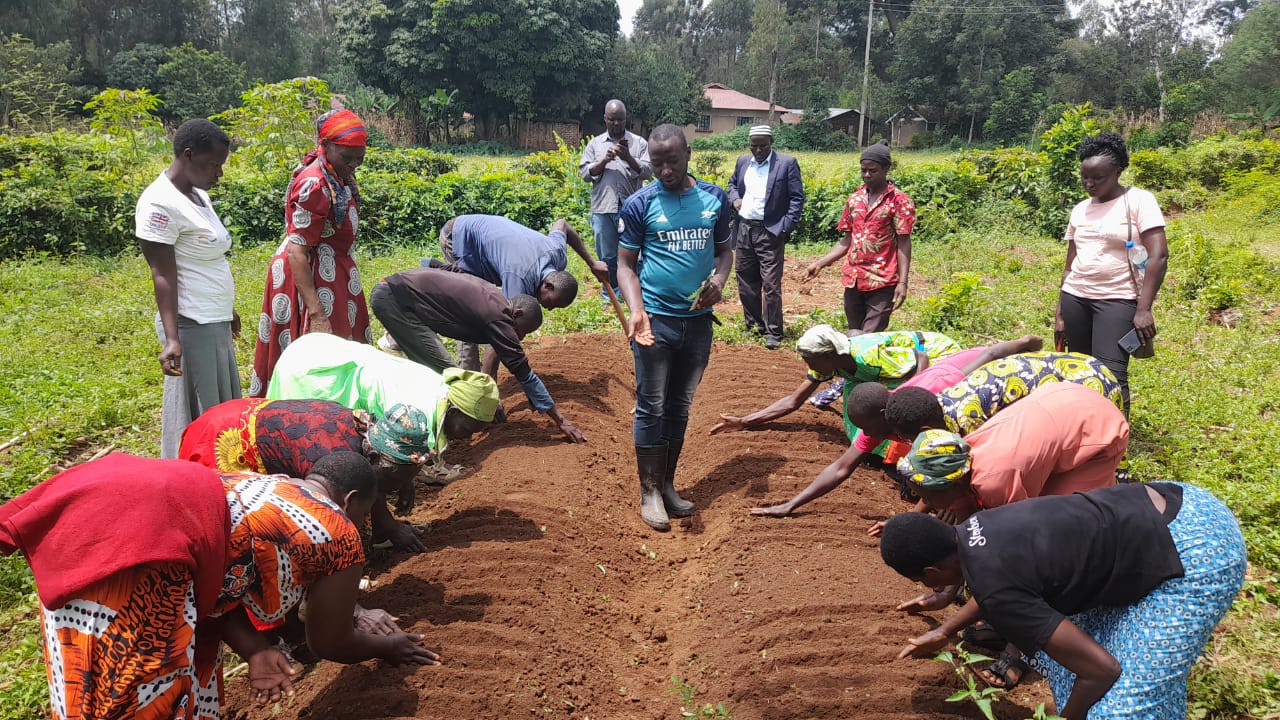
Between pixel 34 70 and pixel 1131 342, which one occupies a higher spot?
pixel 34 70

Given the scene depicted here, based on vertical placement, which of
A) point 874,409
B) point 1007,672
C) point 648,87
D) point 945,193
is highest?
point 648,87

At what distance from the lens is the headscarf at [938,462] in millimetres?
2770

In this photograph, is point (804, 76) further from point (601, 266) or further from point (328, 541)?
point (328, 541)

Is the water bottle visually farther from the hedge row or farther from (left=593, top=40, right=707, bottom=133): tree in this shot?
(left=593, top=40, right=707, bottom=133): tree

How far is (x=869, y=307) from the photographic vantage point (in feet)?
20.3

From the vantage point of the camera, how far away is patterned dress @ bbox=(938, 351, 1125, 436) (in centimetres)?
344

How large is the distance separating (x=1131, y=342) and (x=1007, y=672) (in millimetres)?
2400

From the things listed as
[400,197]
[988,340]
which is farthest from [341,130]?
[400,197]

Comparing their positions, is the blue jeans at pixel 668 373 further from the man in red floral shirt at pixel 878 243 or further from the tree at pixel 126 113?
the tree at pixel 126 113

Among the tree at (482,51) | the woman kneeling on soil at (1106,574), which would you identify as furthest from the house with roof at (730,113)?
the woman kneeling on soil at (1106,574)

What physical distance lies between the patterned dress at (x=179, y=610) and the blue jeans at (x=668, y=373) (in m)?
2.05

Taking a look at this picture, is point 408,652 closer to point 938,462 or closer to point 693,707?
point 693,707

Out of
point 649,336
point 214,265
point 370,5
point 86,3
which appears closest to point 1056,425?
point 649,336

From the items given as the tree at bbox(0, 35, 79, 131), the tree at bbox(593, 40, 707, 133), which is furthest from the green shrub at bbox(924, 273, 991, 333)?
the tree at bbox(593, 40, 707, 133)
